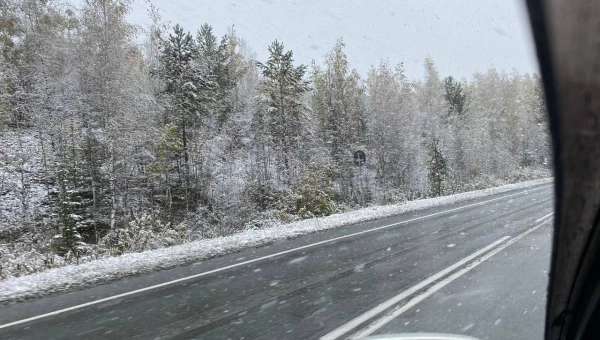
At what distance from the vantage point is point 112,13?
55.8 feet

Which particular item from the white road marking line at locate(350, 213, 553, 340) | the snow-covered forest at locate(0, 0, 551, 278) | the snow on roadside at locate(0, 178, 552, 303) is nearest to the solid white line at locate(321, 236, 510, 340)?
the white road marking line at locate(350, 213, 553, 340)

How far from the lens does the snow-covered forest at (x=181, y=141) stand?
1562cm

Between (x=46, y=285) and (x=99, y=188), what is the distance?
11.5 meters

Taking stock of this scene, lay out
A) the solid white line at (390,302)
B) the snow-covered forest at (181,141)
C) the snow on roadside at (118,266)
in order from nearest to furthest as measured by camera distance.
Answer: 1. the solid white line at (390,302)
2. the snow on roadside at (118,266)
3. the snow-covered forest at (181,141)

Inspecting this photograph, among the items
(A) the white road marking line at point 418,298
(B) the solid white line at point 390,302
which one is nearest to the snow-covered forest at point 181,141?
(A) the white road marking line at point 418,298

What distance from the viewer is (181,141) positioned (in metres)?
20.9

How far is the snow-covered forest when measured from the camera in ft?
51.2

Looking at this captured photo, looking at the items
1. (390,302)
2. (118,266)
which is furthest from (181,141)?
(390,302)

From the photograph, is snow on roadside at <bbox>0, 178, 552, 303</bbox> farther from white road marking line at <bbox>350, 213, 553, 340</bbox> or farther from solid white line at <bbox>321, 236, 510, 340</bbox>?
solid white line at <bbox>321, 236, 510, 340</bbox>

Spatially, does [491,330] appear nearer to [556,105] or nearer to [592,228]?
[592,228]

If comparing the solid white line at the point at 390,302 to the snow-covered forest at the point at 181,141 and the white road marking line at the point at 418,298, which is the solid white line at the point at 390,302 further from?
the snow-covered forest at the point at 181,141

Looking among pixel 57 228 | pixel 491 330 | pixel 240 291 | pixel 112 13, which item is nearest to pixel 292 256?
pixel 240 291

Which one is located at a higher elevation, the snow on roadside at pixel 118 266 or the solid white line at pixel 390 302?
the snow on roadside at pixel 118 266

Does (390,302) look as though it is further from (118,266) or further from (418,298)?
(118,266)
